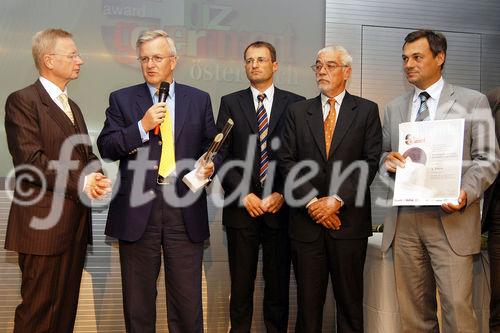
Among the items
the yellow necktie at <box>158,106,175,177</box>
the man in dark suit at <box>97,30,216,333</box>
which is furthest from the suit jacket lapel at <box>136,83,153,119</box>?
the yellow necktie at <box>158,106,175,177</box>

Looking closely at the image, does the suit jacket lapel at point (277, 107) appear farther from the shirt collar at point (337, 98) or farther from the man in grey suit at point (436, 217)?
the man in grey suit at point (436, 217)

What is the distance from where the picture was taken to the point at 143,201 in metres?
3.13

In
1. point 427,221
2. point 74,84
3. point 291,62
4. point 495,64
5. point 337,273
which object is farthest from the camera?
point 495,64

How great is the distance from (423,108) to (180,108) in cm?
139

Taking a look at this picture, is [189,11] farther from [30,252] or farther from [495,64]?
[495,64]

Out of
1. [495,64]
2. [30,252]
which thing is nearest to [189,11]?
[30,252]

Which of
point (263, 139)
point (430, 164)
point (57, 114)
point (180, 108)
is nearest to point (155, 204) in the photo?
point (180, 108)

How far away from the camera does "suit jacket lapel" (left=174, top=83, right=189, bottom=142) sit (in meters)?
3.24

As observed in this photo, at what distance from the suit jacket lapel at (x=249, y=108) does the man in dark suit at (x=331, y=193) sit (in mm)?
Result: 273

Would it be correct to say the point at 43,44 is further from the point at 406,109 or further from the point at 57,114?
the point at 406,109

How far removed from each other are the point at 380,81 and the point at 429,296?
2.05 m

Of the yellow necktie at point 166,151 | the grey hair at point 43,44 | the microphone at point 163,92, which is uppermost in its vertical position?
the grey hair at point 43,44

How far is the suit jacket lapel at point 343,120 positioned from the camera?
3328 millimetres

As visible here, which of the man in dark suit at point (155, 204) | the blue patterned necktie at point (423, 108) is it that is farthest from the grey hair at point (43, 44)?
the blue patterned necktie at point (423, 108)
